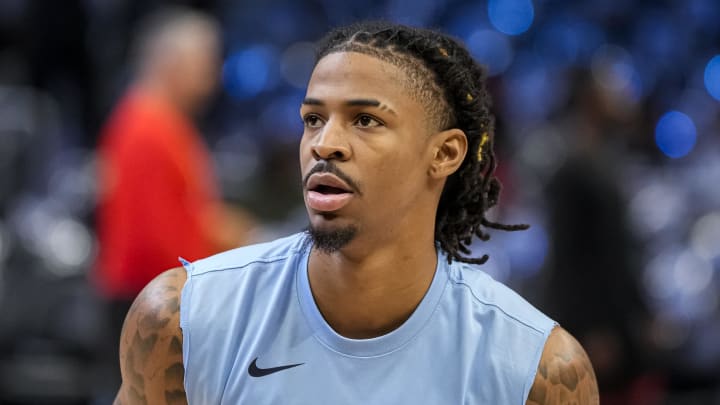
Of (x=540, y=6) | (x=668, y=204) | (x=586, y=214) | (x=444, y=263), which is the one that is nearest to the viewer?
(x=444, y=263)

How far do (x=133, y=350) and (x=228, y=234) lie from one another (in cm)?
209

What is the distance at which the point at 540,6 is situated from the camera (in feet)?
30.5

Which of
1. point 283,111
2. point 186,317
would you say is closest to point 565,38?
point 283,111

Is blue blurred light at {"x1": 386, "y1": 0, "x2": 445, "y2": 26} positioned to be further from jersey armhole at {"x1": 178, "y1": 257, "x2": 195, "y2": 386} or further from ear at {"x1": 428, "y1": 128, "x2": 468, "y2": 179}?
jersey armhole at {"x1": 178, "y1": 257, "x2": 195, "y2": 386}

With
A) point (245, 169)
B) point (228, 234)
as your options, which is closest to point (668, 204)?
point (245, 169)

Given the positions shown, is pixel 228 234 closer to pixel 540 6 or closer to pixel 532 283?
pixel 532 283

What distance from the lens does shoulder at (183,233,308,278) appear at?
2641 mm

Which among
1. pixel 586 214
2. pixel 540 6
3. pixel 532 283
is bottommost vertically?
pixel 532 283

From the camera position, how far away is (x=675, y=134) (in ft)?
29.0

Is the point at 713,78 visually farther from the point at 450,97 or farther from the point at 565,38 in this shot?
the point at 450,97

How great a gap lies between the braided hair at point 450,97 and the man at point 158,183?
1.89 metres

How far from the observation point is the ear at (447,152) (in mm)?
2623

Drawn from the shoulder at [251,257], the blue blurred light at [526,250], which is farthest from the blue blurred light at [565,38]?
the shoulder at [251,257]

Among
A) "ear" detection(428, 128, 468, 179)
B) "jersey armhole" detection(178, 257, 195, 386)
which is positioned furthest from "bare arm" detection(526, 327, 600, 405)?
"jersey armhole" detection(178, 257, 195, 386)
